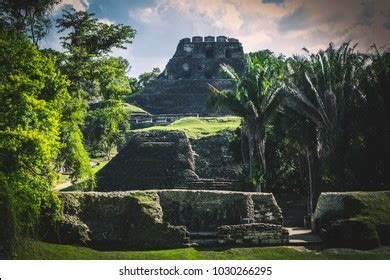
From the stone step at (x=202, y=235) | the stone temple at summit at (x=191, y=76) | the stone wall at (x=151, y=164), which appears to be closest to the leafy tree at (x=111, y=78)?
the stone wall at (x=151, y=164)

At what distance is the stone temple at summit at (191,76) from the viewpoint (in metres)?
35.4

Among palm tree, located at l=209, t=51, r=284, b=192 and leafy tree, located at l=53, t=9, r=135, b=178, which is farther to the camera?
palm tree, located at l=209, t=51, r=284, b=192

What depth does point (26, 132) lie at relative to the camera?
29.6ft

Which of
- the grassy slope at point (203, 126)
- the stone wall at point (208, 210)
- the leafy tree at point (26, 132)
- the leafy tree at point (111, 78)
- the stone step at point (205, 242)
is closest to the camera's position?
the leafy tree at point (26, 132)

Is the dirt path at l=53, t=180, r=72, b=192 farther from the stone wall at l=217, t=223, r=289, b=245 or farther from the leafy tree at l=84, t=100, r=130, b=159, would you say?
the stone wall at l=217, t=223, r=289, b=245

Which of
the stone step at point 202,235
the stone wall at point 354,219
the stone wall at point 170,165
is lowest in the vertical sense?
the stone step at point 202,235

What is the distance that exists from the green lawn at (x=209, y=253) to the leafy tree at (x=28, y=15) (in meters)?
6.71

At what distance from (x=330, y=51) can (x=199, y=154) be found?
28.1 feet

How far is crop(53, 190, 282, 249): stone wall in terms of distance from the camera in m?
10.5

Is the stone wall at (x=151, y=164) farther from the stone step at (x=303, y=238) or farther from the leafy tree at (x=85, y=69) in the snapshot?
the stone step at (x=303, y=238)

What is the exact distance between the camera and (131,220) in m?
10.8

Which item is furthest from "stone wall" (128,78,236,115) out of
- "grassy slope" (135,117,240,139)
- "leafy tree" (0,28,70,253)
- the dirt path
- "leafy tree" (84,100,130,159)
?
"leafy tree" (0,28,70,253)

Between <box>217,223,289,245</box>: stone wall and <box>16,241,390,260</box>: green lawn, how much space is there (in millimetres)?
542

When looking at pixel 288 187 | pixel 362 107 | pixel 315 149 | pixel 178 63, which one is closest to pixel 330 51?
pixel 362 107
